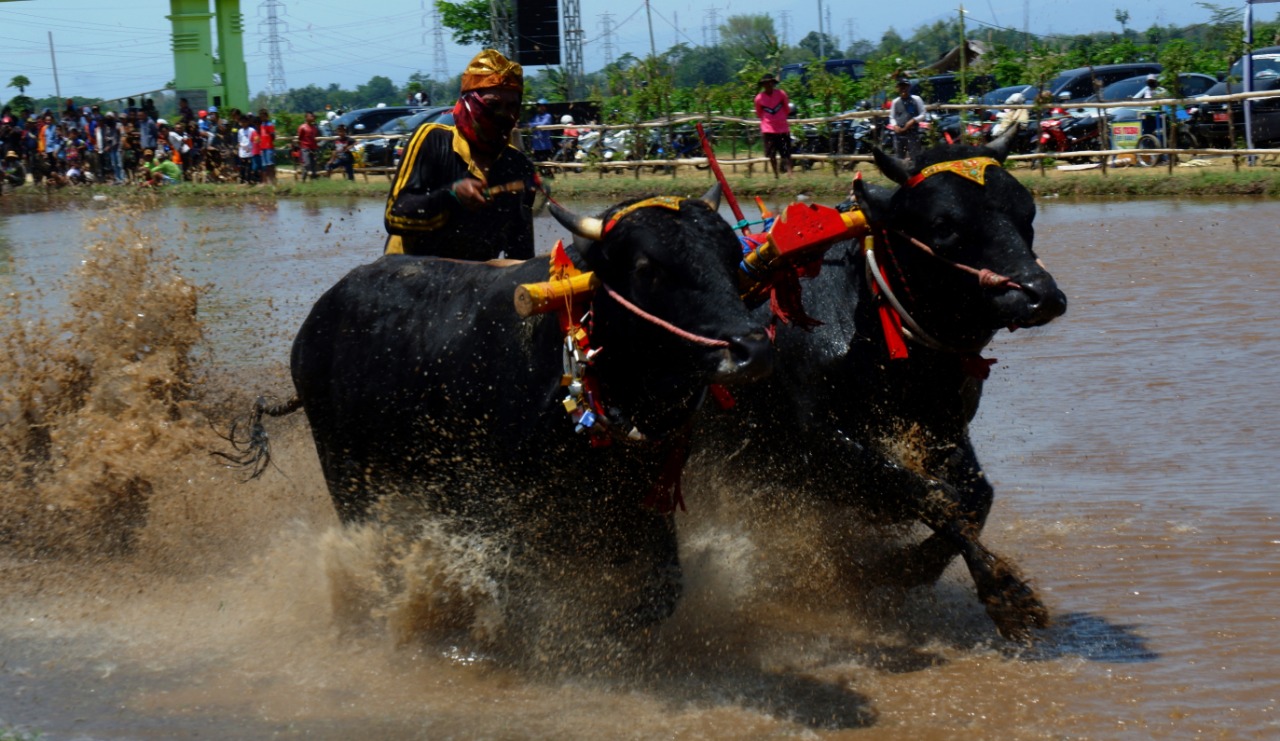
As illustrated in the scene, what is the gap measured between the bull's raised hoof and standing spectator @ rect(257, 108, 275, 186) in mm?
23006

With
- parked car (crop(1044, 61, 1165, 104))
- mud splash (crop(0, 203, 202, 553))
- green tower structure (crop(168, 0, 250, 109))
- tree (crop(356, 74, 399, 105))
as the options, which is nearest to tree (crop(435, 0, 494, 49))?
green tower structure (crop(168, 0, 250, 109))

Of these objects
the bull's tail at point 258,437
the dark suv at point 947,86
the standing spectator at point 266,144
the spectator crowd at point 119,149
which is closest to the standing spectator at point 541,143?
the standing spectator at point 266,144

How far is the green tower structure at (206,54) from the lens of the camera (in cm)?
3631

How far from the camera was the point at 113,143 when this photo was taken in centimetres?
2959

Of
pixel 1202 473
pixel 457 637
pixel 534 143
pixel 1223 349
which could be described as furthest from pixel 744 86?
pixel 457 637

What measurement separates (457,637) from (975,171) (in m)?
2.25

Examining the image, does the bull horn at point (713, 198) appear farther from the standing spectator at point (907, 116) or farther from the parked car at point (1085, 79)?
the parked car at point (1085, 79)

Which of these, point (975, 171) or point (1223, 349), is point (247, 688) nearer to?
point (975, 171)

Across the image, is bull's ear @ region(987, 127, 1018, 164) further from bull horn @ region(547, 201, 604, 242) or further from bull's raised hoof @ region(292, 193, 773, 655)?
bull horn @ region(547, 201, 604, 242)

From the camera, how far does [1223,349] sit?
8.55 metres

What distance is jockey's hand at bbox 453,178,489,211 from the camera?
5.09m

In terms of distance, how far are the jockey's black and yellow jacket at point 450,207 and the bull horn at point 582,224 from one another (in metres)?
1.34

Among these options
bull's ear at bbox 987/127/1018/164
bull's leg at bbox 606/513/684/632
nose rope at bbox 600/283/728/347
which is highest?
bull's ear at bbox 987/127/1018/164

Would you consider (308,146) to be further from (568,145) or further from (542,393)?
(542,393)
